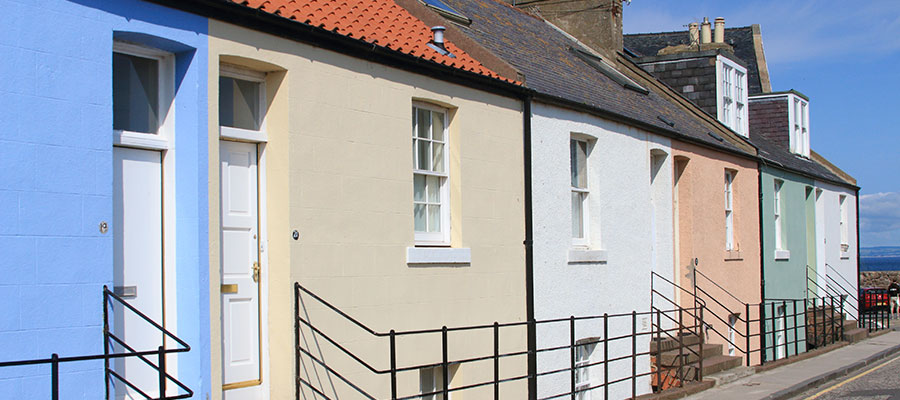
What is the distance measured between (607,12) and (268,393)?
12974mm

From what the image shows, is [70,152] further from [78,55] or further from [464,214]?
[464,214]

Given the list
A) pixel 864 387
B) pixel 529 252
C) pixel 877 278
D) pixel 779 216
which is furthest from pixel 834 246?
pixel 877 278

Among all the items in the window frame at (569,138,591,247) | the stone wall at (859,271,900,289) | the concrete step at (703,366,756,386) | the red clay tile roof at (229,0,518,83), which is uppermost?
the red clay tile roof at (229,0,518,83)

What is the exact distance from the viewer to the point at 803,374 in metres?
15.9

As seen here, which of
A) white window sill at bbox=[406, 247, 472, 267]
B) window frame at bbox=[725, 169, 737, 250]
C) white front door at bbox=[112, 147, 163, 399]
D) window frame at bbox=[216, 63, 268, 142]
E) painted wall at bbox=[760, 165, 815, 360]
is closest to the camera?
white front door at bbox=[112, 147, 163, 399]

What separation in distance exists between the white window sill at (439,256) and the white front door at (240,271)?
1.97m

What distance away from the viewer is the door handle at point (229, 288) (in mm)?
7842

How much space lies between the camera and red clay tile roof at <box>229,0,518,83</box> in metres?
8.49

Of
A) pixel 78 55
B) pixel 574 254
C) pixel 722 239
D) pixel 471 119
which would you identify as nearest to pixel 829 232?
pixel 722 239

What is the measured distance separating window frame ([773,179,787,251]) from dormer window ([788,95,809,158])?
3.38 m

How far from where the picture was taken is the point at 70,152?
638 centimetres

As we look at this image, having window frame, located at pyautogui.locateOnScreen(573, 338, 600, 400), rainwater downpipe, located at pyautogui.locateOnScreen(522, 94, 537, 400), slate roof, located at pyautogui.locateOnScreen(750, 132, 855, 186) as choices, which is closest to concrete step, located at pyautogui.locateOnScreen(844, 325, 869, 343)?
slate roof, located at pyautogui.locateOnScreen(750, 132, 855, 186)

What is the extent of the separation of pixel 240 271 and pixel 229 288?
212 millimetres

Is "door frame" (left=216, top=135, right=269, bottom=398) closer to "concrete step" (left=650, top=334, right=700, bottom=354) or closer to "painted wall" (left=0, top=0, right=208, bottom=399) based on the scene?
"painted wall" (left=0, top=0, right=208, bottom=399)
